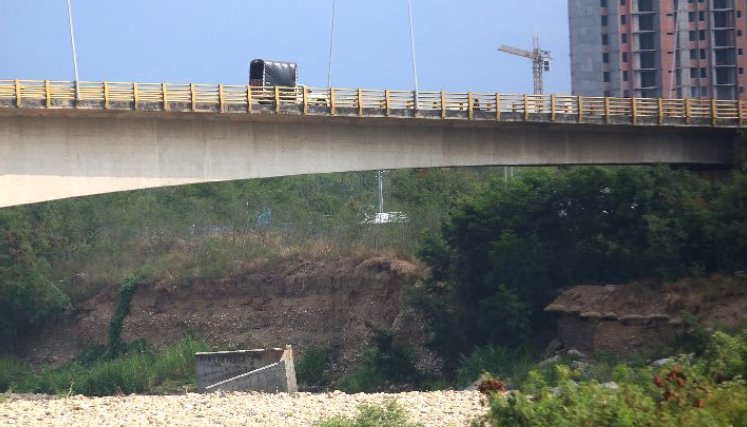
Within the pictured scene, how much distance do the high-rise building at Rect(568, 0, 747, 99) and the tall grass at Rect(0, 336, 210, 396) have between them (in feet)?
215

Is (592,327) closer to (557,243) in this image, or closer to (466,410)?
(557,243)

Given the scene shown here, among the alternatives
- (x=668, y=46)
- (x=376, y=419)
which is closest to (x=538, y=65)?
(x=668, y=46)

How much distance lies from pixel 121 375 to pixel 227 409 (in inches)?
1017

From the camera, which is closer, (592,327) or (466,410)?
(466,410)

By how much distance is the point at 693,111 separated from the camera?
54.8 m

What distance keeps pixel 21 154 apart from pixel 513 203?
21.8m

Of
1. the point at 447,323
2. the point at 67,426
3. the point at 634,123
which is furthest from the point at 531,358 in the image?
the point at 67,426

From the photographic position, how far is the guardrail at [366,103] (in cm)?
4219

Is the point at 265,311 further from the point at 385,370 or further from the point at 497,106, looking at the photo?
the point at 497,106

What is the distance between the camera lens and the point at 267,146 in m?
46.9

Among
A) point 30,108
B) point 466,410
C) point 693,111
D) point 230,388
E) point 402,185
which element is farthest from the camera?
point 402,185

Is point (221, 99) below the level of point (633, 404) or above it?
above

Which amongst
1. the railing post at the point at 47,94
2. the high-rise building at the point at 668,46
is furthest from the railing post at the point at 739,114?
the high-rise building at the point at 668,46

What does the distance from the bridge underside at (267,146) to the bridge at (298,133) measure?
0.04m
